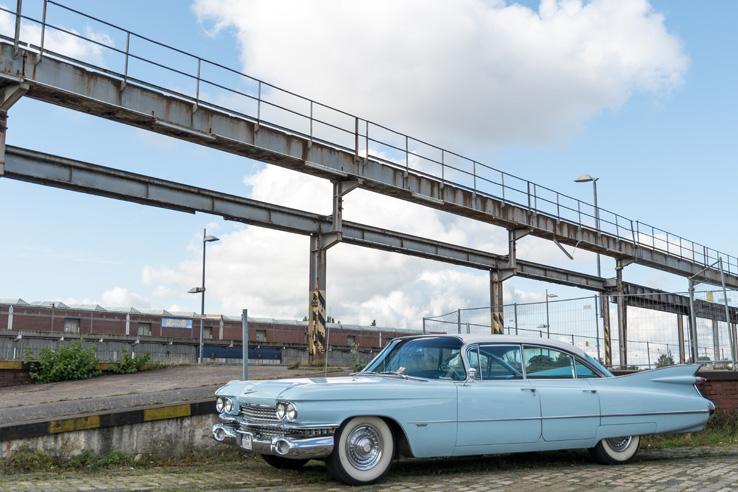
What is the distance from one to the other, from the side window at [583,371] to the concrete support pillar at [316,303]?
12.2 metres

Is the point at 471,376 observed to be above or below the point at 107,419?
above

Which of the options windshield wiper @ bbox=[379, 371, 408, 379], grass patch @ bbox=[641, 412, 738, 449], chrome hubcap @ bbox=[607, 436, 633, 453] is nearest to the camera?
A: windshield wiper @ bbox=[379, 371, 408, 379]

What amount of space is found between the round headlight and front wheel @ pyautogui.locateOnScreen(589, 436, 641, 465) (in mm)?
3691

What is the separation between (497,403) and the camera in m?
6.84

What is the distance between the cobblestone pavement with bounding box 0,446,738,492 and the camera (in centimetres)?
611

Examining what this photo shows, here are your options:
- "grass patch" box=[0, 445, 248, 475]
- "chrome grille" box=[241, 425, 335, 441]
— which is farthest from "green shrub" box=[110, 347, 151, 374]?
"chrome grille" box=[241, 425, 335, 441]

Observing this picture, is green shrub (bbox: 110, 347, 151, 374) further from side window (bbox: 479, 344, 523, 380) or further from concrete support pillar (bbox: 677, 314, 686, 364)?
concrete support pillar (bbox: 677, 314, 686, 364)

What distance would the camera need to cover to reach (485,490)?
6.01 meters

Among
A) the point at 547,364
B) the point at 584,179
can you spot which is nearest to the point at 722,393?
the point at 547,364

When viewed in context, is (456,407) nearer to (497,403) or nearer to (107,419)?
(497,403)

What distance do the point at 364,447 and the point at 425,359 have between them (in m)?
1.36

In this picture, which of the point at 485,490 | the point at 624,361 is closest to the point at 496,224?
the point at 624,361

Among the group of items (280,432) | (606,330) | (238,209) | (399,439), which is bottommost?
(399,439)

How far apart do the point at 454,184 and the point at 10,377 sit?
14681 mm
